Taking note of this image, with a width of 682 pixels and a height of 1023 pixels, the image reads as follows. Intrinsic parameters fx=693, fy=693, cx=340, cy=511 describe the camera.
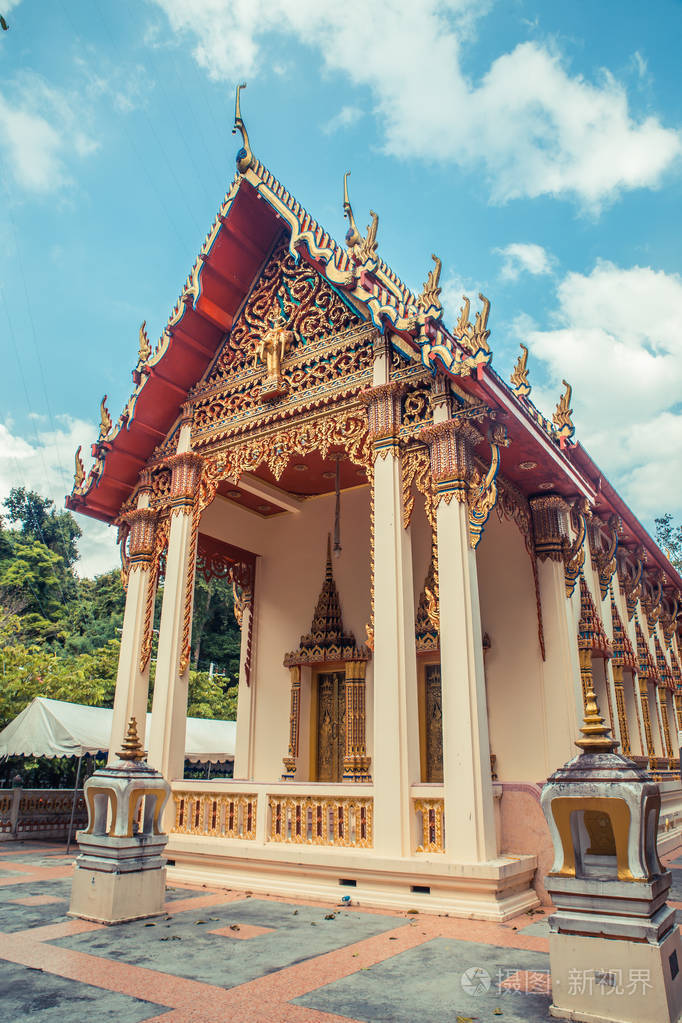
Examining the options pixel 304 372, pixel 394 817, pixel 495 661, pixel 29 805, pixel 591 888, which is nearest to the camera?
pixel 591 888

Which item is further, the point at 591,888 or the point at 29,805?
the point at 29,805

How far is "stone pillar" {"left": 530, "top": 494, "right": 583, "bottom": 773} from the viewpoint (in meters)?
7.73

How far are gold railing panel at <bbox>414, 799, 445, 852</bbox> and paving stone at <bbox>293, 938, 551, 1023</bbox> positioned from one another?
1401 mm

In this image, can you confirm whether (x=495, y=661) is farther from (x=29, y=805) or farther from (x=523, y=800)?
(x=29, y=805)

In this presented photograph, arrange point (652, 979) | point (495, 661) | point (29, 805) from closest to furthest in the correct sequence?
point (652, 979), point (495, 661), point (29, 805)

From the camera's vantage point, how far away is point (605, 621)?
996cm

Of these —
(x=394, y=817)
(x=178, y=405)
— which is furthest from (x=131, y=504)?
(x=394, y=817)

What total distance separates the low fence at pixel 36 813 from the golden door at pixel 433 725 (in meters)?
6.15

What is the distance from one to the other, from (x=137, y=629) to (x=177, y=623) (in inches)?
37.6

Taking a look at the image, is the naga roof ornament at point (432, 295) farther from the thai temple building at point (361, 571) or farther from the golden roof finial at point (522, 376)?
the golden roof finial at point (522, 376)

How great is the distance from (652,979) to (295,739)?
23.0ft

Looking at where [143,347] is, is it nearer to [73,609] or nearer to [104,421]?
[104,421]

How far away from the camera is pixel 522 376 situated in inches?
290

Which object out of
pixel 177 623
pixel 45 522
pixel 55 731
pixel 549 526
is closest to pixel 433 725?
pixel 549 526
